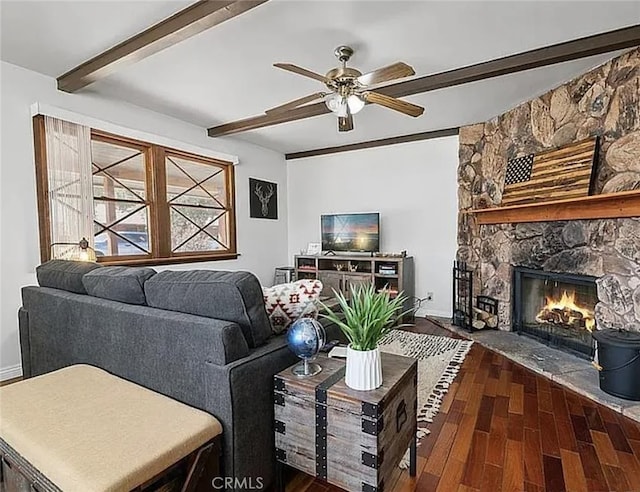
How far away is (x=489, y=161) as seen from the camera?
425cm

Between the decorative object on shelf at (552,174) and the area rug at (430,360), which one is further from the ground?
the decorative object on shelf at (552,174)

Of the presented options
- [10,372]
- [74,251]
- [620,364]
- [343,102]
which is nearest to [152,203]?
[74,251]

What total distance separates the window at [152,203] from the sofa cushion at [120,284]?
1541 mm

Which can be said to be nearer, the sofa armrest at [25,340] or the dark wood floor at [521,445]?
the dark wood floor at [521,445]

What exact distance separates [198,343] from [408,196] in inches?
166

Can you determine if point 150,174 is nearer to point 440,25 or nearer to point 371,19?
point 371,19

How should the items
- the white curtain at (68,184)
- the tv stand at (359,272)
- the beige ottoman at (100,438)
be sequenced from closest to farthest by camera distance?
the beige ottoman at (100,438)
the white curtain at (68,184)
the tv stand at (359,272)

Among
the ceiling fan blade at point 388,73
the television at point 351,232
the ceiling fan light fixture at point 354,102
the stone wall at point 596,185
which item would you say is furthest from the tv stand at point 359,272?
the ceiling fan blade at point 388,73

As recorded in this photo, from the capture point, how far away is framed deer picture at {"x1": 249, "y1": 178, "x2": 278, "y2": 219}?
18.1ft

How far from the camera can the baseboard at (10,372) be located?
2.88 meters

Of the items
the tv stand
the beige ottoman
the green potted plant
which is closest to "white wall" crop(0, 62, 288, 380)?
the beige ottoman

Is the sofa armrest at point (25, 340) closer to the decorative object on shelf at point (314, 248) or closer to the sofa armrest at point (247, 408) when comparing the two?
the sofa armrest at point (247, 408)

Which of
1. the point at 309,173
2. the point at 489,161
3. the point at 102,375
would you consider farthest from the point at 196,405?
the point at 309,173

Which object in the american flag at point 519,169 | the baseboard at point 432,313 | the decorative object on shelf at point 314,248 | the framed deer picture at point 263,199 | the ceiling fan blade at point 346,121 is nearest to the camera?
the ceiling fan blade at point 346,121
